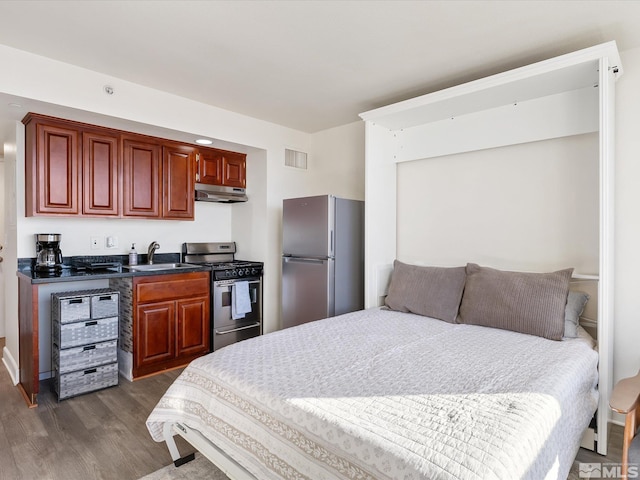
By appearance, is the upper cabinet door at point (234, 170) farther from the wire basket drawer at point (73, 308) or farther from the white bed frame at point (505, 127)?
the wire basket drawer at point (73, 308)

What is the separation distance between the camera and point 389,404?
1397 mm

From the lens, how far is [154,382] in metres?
3.13

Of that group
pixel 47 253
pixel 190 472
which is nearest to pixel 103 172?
pixel 47 253

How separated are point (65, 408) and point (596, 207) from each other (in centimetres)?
398

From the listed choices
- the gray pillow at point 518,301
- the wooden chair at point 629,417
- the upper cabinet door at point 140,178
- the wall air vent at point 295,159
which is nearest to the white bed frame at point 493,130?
the gray pillow at point 518,301

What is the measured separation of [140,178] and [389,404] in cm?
302

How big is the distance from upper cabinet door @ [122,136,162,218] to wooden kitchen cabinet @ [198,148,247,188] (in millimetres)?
488

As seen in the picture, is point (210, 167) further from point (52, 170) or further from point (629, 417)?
point (629, 417)

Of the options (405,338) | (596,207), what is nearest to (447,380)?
(405,338)

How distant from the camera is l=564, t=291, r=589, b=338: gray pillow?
229cm

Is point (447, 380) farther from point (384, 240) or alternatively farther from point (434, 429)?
point (384, 240)

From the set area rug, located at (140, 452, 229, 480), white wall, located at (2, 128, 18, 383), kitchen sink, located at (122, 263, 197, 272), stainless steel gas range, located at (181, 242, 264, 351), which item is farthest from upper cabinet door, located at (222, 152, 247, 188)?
area rug, located at (140, 452, 229, 480)

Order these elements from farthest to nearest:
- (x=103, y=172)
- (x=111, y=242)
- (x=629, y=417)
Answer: (x=111, y=242) → (x=103, y=172) → (x=629, y=417)

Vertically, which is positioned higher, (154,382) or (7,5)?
(7,5)
